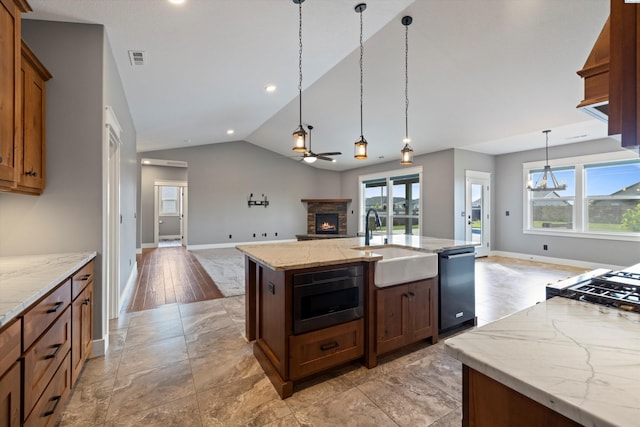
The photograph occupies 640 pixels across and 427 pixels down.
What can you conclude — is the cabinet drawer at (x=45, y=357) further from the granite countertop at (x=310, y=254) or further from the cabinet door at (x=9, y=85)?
the granite countertop at (x=310, y=254)

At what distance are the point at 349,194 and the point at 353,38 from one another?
6743 millimetres

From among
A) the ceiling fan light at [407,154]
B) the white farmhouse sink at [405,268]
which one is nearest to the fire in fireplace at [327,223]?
the ceiling fan light at [407,154]

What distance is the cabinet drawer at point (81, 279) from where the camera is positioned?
1795 millimetres

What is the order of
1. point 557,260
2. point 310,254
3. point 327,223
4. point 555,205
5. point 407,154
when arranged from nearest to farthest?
point 310,254, point 407,154, point 557,260, point 555,205, point 327,223

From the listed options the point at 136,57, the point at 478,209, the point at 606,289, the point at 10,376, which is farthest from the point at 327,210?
the point at 10,376

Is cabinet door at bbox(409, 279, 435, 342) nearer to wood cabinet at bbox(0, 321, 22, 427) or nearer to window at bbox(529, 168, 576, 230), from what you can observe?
wood cabinet at bbox(0, 321, 22, 427)

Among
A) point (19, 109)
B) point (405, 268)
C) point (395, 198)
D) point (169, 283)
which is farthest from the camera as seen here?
point (395, 198)

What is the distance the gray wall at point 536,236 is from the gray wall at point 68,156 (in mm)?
7493

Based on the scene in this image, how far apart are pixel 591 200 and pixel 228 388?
7223 mm

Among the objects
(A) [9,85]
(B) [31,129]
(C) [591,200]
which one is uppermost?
(A) [9,85]

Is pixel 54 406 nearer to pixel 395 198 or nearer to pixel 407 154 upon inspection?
pixel 407 154

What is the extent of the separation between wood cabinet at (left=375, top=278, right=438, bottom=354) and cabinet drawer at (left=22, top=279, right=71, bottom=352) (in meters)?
1.93

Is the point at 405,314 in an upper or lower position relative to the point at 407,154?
lower

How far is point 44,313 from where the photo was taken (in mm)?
1380
